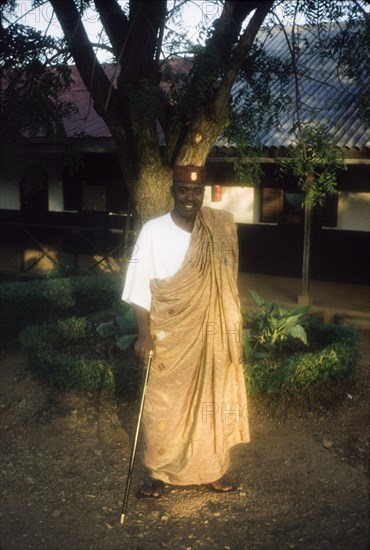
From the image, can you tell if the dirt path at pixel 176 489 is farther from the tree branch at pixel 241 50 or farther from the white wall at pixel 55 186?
the white wall at pixel 55 186

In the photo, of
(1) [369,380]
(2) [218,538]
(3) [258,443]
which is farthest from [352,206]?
(2) [218,538]

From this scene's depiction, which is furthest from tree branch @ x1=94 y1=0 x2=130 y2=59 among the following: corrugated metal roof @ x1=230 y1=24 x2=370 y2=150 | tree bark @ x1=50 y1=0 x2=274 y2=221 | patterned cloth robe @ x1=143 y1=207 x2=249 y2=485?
patterned cloth robe @ x1=143 y1=207 x2=249 y2=485

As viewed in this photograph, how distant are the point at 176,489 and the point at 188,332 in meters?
1.12

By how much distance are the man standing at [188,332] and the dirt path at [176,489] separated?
0.95 feet

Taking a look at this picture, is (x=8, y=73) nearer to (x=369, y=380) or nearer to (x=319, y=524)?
(x=369, y=380)

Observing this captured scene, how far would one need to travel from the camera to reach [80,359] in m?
5.79

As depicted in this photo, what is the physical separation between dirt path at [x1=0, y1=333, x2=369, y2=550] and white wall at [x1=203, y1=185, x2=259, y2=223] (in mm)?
5967

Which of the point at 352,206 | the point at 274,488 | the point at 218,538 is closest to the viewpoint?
the point at 218,538

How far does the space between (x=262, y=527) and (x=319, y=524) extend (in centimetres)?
34

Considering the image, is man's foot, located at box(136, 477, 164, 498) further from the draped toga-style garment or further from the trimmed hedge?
the trimmed hedge

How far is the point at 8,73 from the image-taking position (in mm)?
6820

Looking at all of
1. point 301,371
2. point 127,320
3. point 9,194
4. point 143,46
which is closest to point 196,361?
point 301,371

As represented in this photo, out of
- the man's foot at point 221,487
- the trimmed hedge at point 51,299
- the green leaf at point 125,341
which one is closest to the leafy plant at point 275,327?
the green leaf at point 125,341

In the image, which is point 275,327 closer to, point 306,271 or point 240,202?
point 306,271
